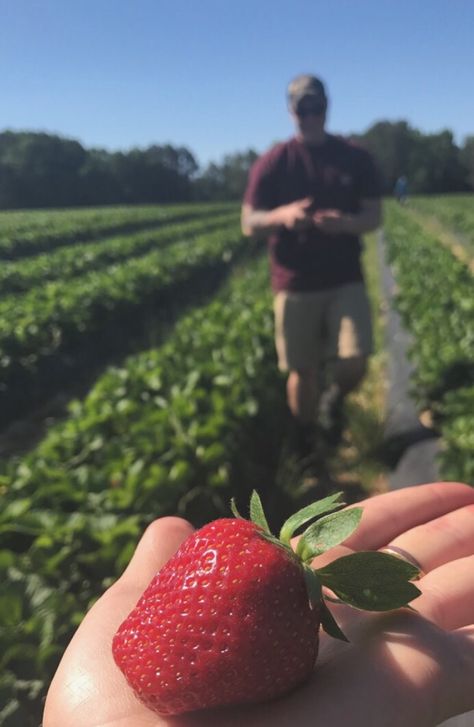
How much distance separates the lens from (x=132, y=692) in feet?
3.96

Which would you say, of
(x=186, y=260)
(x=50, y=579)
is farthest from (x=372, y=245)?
(x=50, y=579)

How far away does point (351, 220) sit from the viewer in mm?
4129

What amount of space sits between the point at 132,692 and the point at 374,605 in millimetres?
487

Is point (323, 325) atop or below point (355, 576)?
below

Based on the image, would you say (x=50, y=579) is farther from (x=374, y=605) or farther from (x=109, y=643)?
(x=374, y=605)

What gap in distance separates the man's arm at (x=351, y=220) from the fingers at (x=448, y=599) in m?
3.03

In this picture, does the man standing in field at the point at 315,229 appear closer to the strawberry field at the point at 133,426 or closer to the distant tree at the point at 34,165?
the strawberry field at the point at 133,426

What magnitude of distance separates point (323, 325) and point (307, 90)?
164 centimetres

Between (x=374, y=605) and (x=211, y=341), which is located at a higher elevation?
(x=374, y=605)

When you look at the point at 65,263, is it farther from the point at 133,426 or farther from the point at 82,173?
the point at 82,173

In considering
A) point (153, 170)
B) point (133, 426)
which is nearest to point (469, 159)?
point (153, 170)

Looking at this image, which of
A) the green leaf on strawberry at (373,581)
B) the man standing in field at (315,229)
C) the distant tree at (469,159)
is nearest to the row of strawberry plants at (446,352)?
the man standing in field at (315,229)

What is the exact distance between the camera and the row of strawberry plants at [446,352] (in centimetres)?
430

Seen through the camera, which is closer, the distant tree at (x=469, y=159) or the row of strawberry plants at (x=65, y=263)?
the row of strawberry plants at (x=65, y=263)
